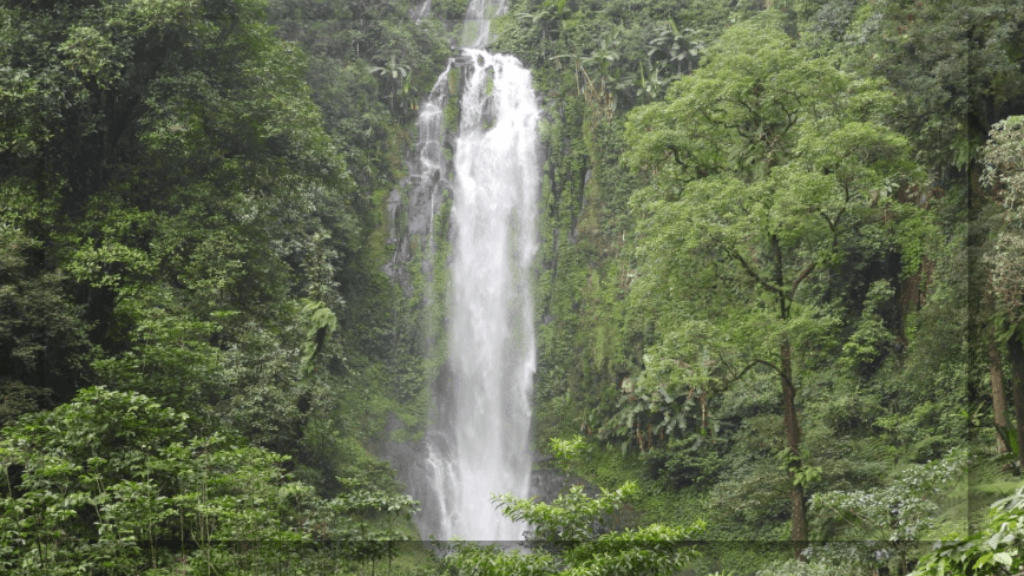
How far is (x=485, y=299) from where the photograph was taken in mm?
14609

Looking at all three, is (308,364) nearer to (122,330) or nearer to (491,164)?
(122,330)

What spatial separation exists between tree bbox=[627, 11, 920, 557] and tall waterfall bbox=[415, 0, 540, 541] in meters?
3.96

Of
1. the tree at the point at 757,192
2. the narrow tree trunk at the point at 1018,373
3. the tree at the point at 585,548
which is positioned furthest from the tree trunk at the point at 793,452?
the tree at the point at 585,548

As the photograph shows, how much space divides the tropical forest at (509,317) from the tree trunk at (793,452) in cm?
6

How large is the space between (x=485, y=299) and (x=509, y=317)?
2.00 feet

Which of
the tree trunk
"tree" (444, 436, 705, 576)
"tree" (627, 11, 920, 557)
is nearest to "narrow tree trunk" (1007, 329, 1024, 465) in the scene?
"tree" (627, 11, 920, 557)

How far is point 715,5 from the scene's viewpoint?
1638 centimetres

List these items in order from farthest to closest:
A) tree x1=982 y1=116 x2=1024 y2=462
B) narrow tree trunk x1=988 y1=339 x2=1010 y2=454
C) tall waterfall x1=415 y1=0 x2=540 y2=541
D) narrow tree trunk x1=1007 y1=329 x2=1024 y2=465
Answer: tall waterfall x1=415 y1=0 x2=540 y2=541
narrow tree trunk x1=988 y1=339 x2=1010 y2=454
narrow tree trunk x1=1007 y1=329 x2=1024 y2=465
tree x1=982 y1=116 x2=1024 y2=462

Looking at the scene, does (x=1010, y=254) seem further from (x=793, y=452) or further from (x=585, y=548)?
(x=585, y=548)

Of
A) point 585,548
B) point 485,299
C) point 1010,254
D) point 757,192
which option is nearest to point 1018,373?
point 1010,254

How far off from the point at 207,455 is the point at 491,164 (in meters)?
9.80

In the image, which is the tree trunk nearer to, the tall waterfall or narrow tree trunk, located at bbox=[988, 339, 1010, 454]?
narrow tree trunk, located at bbox=[988, 339, 1010, 454]

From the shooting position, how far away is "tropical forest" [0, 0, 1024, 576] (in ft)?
24.2

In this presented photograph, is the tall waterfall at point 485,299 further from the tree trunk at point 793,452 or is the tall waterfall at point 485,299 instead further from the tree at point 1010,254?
the tree at point 1010,254
